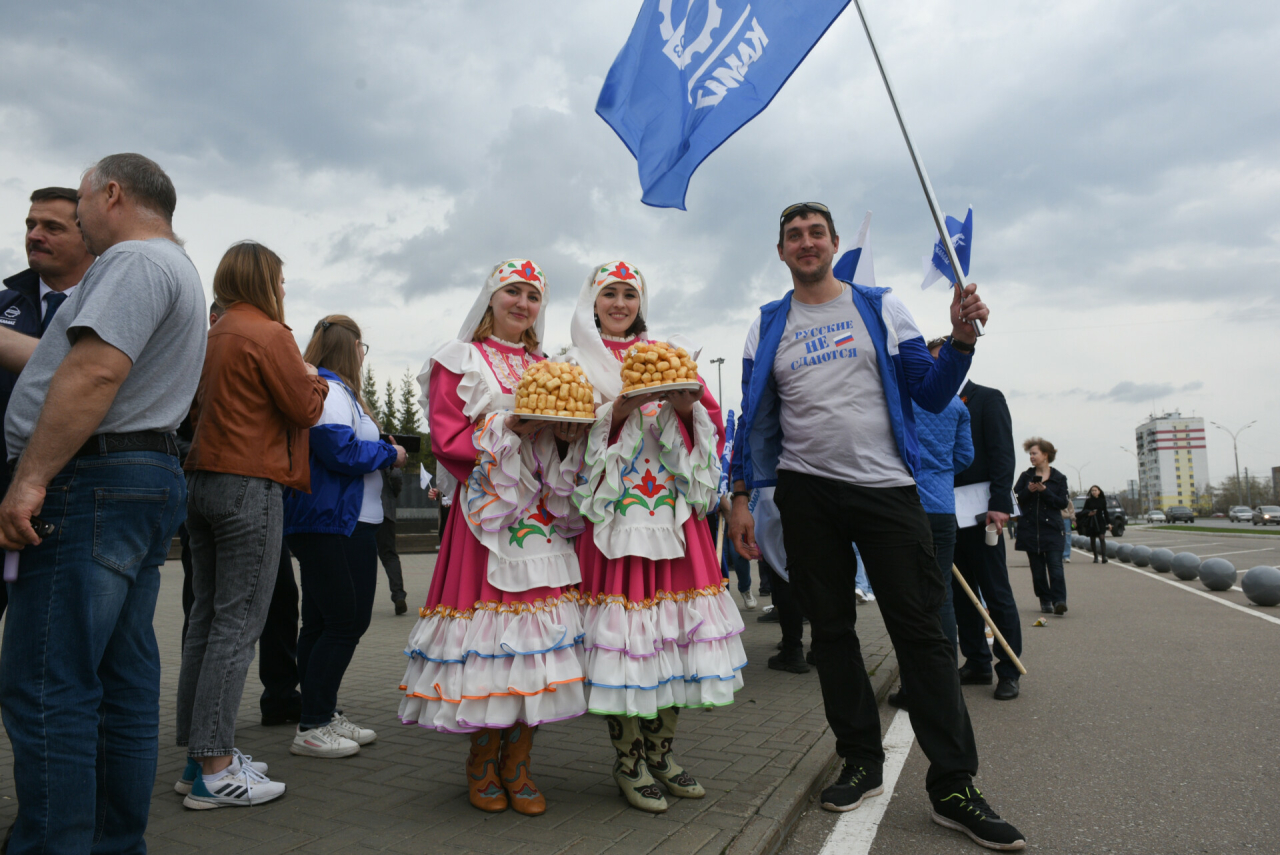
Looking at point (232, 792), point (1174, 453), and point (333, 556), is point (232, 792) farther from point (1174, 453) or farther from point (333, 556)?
point (1174, 453)

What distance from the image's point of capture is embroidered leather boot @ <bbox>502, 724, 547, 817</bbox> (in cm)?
316

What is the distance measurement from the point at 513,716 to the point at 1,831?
186cm

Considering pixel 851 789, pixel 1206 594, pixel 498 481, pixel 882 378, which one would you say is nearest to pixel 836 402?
pixel 882 378

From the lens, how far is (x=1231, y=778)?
3648 mm

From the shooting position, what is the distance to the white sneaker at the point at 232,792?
3.25 metres

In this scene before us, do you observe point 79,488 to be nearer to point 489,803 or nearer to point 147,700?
point 147,700

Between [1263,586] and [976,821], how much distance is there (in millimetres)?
9110

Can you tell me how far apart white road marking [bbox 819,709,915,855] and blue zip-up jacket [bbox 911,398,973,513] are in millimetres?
1461

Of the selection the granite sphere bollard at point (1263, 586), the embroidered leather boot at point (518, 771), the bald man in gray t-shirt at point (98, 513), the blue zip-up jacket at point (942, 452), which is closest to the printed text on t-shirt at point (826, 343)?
the blue zip-up jacket at point (942, 452)

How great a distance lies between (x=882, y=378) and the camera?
3463mm

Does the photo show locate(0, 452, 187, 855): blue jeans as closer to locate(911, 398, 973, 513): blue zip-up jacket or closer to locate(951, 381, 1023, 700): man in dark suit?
locate(911, 398, 973, 513): blue zip-up jacket

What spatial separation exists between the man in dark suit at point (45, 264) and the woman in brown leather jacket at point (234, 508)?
1.79 ft

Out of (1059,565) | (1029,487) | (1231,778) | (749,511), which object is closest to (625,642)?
(749,511)

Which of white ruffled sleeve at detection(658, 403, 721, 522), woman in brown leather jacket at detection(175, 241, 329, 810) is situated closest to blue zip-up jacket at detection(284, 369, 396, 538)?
woman in brown leather jacket at detection(175, 241, 329, 810)
